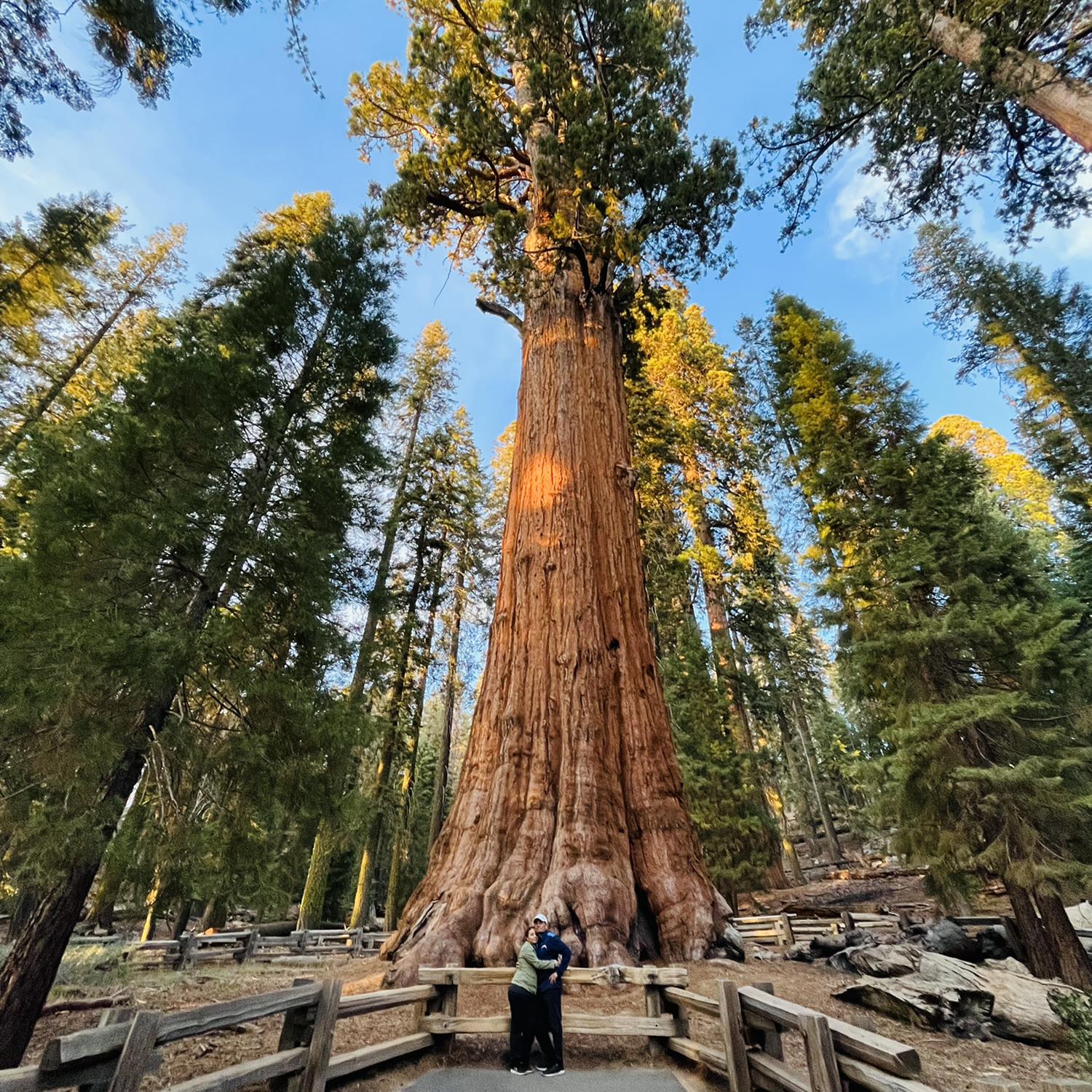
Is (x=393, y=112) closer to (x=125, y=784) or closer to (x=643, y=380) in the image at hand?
(x=643, y=380)

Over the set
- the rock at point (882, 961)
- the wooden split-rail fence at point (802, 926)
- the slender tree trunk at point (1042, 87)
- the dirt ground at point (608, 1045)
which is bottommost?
the dirt ground at point (608, 1045)

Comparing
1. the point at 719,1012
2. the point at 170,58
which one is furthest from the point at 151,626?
the point at 170,58

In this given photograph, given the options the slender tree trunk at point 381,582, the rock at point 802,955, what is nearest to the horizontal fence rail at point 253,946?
the slender tree trunk at point 381,582

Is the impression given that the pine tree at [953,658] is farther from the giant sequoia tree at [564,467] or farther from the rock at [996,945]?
the giant sequoia tree at [564,467]

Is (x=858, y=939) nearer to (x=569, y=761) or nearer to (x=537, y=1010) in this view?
(x=569, y=761)

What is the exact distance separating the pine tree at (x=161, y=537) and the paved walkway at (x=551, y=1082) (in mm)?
3821

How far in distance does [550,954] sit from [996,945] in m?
8.17

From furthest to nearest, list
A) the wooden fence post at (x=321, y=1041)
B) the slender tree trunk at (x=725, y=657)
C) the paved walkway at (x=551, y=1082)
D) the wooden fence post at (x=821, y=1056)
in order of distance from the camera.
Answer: the slender tree trunk at (x=725, y=657) → the paved walkway at (x=551, y=1082) → the wooden fence post at (x=321, y=1041) → the wooden fence post at (x=821, y=1056)

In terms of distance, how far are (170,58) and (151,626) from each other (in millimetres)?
7035

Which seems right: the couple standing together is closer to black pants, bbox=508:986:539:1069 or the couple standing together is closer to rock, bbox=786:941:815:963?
black pants, bbox=508:986:539:1069

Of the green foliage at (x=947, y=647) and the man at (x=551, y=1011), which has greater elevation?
the green foliage at (x=947, y=647)

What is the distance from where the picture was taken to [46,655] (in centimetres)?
513

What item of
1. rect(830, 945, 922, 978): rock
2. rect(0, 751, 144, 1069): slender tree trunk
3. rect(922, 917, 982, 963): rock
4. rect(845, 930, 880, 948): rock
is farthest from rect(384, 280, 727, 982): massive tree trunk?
rect(922, 917, 982, 963): rock

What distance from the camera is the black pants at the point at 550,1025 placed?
3859 mm
